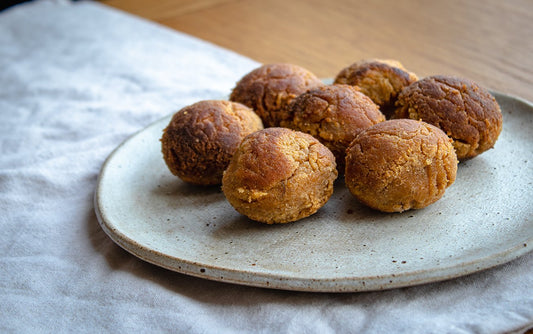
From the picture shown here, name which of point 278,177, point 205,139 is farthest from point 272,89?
point 278,177

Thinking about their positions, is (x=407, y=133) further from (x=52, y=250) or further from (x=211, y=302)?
(x=52, y=250)

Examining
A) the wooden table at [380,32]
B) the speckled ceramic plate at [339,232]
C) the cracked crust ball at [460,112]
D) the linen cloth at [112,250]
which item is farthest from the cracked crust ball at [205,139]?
the wooden table at [380,32]

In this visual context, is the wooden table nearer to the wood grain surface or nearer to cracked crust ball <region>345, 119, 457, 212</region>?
the wood grain surface

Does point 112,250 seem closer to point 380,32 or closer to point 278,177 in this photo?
point 278,177

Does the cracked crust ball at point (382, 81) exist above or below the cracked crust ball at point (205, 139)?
above

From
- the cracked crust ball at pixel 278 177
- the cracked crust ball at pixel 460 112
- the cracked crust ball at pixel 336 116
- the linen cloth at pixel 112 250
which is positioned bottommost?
the linen cloth at pixel 112 250

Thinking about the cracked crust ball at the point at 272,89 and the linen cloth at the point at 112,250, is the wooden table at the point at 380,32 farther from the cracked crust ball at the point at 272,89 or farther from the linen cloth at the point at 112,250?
the cracked crust ball at the point at 272,89

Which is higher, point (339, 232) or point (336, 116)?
point (336, 116)

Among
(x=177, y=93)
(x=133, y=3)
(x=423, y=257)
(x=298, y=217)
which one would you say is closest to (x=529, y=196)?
(x=423, y=257)
